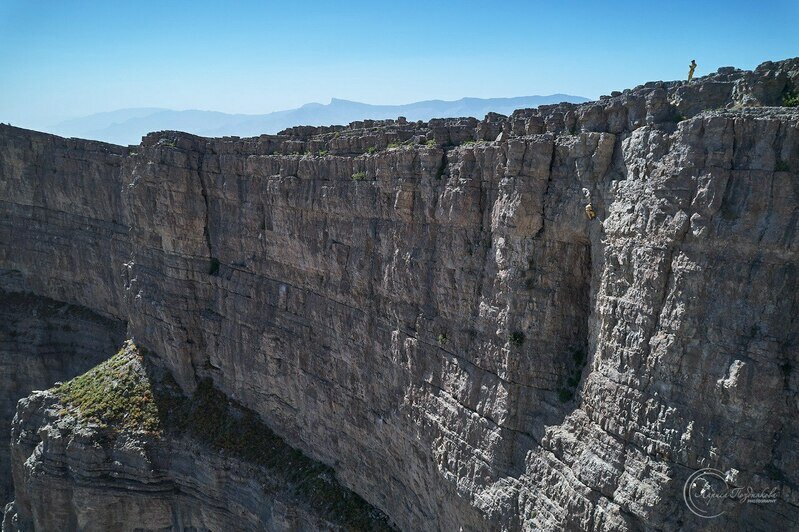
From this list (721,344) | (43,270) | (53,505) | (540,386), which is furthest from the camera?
(43,270)

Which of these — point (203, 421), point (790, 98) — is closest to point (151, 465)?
point (203, 421)

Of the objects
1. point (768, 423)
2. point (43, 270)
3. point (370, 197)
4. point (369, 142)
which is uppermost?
point (369, 142)

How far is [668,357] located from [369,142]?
16270 mm

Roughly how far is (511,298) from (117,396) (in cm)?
2851

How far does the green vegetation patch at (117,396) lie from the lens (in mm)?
36500

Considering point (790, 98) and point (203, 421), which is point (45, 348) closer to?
point (203, 421)

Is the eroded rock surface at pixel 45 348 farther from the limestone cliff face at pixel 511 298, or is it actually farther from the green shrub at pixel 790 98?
the green shrub at pixel 790 98

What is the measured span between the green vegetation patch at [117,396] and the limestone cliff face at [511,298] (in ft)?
7.74

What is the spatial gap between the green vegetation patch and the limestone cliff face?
2.36 meters

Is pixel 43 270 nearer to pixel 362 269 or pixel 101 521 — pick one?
pixel 101 521

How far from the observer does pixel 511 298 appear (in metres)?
20.0

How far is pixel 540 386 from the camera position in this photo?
1998 centimetres

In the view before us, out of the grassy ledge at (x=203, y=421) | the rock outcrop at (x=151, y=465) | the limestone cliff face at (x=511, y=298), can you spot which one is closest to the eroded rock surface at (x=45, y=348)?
the grassy ledge at (x=203, y=421)

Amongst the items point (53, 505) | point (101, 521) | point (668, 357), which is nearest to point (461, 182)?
point (668, 357)
